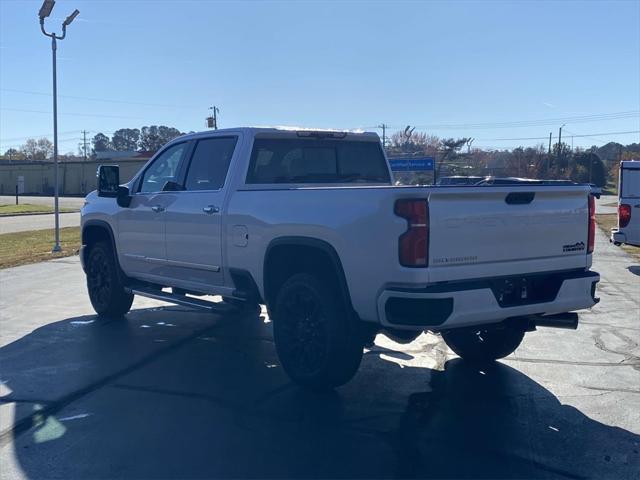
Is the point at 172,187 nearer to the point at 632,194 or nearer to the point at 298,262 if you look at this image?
the point at 298,262

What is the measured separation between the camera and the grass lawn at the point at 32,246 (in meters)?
15.7

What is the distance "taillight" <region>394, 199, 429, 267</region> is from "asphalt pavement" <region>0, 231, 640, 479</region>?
1246 mm

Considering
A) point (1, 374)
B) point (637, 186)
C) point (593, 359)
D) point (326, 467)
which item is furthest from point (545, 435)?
point (637, 186)

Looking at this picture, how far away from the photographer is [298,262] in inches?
237

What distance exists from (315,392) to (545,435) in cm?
Answer: 183

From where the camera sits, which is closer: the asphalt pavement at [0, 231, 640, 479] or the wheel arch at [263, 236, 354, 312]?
the asphalt pavement at [0, 231, 640, 479]

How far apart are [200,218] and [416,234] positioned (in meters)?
2.77

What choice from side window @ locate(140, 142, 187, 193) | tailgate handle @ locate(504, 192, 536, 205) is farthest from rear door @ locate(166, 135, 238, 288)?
tailgate handle @ locate(504, 192, 536, 205)

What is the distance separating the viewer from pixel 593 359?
7.13 metres

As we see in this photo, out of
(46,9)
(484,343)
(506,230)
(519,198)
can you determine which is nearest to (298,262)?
(506,230)

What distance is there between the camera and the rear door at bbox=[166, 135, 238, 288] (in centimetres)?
680

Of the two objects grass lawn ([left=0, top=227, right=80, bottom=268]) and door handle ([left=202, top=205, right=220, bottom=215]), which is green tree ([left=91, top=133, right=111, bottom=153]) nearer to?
grass lawn ([left=0, top=227, right=80, bottom=268])

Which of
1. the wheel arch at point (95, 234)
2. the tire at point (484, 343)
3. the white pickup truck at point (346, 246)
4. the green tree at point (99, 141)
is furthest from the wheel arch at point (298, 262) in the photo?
the green tree at point (99, 141)

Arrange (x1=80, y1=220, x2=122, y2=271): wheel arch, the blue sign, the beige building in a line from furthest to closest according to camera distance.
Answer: the beige building < the blue sign < (x1=80, y1=220, x2=122, y2=271): wheel arch
